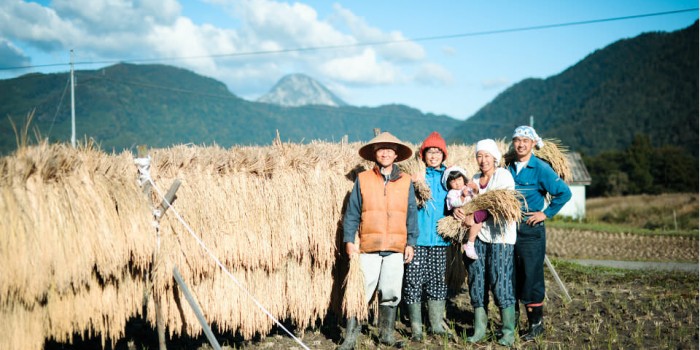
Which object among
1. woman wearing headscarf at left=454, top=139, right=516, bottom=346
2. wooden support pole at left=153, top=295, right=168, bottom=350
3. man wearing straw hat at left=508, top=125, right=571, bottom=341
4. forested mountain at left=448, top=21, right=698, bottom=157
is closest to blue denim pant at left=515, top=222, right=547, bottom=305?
man wearing straw hat at left=508, top=125, right=571, bottom=341

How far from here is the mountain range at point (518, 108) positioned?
7744 centimetres

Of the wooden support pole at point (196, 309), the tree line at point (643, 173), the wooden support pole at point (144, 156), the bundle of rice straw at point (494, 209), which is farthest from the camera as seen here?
the tree line at point (643, 173)

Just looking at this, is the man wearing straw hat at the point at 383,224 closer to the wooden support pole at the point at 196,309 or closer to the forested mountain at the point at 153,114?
the wooden support pole at the point at 196,309

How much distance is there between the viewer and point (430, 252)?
206 inches

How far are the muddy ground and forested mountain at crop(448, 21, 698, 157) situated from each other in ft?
139

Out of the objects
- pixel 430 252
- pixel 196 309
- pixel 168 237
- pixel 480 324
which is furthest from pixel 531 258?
pixel 168 237

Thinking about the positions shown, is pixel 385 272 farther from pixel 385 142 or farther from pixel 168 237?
pixel 168 237

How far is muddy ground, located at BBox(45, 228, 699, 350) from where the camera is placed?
510 centimetres

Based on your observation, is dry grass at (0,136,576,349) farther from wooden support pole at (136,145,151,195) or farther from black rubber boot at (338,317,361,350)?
black rubber boot at (338,317,361,350)

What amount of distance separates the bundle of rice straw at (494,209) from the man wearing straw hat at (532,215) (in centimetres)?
20

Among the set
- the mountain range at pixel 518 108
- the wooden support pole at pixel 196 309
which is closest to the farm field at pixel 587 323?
the wooden support pole at pixel 196 309

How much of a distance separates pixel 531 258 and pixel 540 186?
72 centimetres

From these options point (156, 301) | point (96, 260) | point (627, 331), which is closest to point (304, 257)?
point (156, 301)

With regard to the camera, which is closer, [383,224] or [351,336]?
[383,224]
